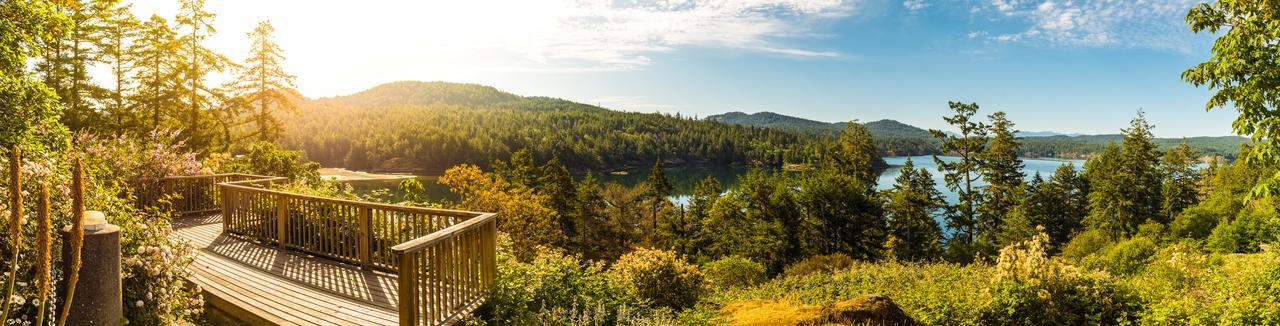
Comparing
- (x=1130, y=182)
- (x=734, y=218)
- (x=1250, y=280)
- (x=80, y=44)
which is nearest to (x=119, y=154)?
(x=80, y=44)

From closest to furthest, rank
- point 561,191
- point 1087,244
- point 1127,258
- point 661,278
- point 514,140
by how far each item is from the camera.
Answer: point 661,278 → point 1127,258 → point 1087,244 → point 561,191 → point 514,140

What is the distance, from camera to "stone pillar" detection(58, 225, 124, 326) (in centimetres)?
405

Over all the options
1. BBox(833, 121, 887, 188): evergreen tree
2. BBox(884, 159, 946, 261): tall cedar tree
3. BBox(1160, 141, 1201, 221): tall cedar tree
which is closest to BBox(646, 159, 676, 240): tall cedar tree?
BBox(833, 121, 887, 188): evergreen tree

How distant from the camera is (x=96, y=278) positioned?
13.4 feet

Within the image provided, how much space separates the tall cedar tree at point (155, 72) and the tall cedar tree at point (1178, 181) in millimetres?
53967

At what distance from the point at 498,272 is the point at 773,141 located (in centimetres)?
13440

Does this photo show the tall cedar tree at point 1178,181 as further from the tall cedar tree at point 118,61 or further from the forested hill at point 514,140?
the tall cedar tree at point 118,61

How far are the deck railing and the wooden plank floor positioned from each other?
242mm

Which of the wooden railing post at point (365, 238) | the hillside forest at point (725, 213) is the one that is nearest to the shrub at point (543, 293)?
the hillside forest at point (725, 213)

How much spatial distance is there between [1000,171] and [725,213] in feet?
62.2

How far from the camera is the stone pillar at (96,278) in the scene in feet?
13.3

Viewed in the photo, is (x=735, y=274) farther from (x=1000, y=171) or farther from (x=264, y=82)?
(x=1000, y=171)

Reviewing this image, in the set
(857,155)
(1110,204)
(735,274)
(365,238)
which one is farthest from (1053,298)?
(1110,204)

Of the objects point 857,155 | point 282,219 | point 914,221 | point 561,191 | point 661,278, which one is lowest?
point 914,221
